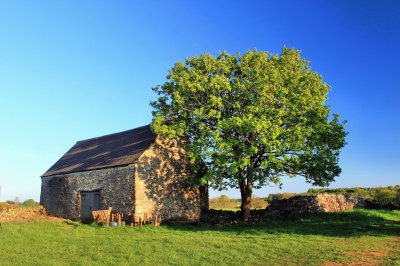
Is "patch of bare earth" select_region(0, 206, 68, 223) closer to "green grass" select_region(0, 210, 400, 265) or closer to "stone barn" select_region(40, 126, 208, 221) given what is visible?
"stone barn" select_region(40, 126, 208, 221)

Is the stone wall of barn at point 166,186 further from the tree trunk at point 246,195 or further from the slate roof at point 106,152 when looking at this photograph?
the tree trunk at point 246,195

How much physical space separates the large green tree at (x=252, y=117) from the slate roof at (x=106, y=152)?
3497 millimetres

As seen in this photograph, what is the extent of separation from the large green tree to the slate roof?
350cm

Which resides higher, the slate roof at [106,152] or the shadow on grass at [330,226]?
the slate roof at [106,152]

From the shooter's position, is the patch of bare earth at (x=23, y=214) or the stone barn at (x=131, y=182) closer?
the stone barn at (x=131, y=182)

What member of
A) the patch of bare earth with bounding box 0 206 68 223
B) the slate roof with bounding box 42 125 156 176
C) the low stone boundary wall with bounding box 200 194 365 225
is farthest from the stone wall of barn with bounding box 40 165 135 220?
the low stone boundary wall with bounding box 200 194 365 225

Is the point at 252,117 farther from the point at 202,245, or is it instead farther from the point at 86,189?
the point at 86,189

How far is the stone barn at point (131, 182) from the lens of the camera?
31375 millimetres

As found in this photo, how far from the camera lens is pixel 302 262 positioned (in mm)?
16188

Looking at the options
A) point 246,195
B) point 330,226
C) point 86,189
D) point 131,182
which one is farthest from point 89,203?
point 330,226

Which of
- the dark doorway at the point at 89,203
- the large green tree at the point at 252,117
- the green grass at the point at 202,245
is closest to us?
the green grass at the point at 202,245

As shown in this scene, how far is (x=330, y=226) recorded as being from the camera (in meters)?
28.5

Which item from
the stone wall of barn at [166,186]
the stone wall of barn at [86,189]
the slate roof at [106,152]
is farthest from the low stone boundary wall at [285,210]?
the slate roof at [106,152]

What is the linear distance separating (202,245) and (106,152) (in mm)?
19997
